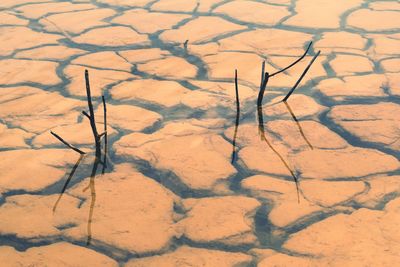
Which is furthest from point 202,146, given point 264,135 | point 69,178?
point 69,178

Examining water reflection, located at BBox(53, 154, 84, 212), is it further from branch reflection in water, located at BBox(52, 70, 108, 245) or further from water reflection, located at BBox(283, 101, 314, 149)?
water reflection, located at BBox(283, 101, 314, 149)

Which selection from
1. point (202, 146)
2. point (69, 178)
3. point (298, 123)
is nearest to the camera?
point (69, 178)

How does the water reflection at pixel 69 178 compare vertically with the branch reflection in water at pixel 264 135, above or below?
below

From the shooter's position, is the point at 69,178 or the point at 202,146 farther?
the point at 202,146

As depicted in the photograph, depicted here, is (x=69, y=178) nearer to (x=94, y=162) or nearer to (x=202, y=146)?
(x=94, y=162)

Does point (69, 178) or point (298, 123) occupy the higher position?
point (298, 123)

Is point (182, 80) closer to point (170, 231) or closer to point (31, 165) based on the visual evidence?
point (31, 165)

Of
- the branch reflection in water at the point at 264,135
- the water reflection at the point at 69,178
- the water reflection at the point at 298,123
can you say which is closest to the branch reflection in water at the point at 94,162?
the water reflection at the point at 69,178

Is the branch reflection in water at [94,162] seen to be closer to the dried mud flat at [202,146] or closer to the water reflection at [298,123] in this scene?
the dried mud flat at [202,146]

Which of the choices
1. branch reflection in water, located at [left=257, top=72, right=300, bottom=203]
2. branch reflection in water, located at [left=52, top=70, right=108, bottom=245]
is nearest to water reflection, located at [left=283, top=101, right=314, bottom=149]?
branch reflection in water, located at [left=257, top=72, right=300, bottom=203]

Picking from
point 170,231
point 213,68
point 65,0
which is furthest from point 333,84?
point 65,0
